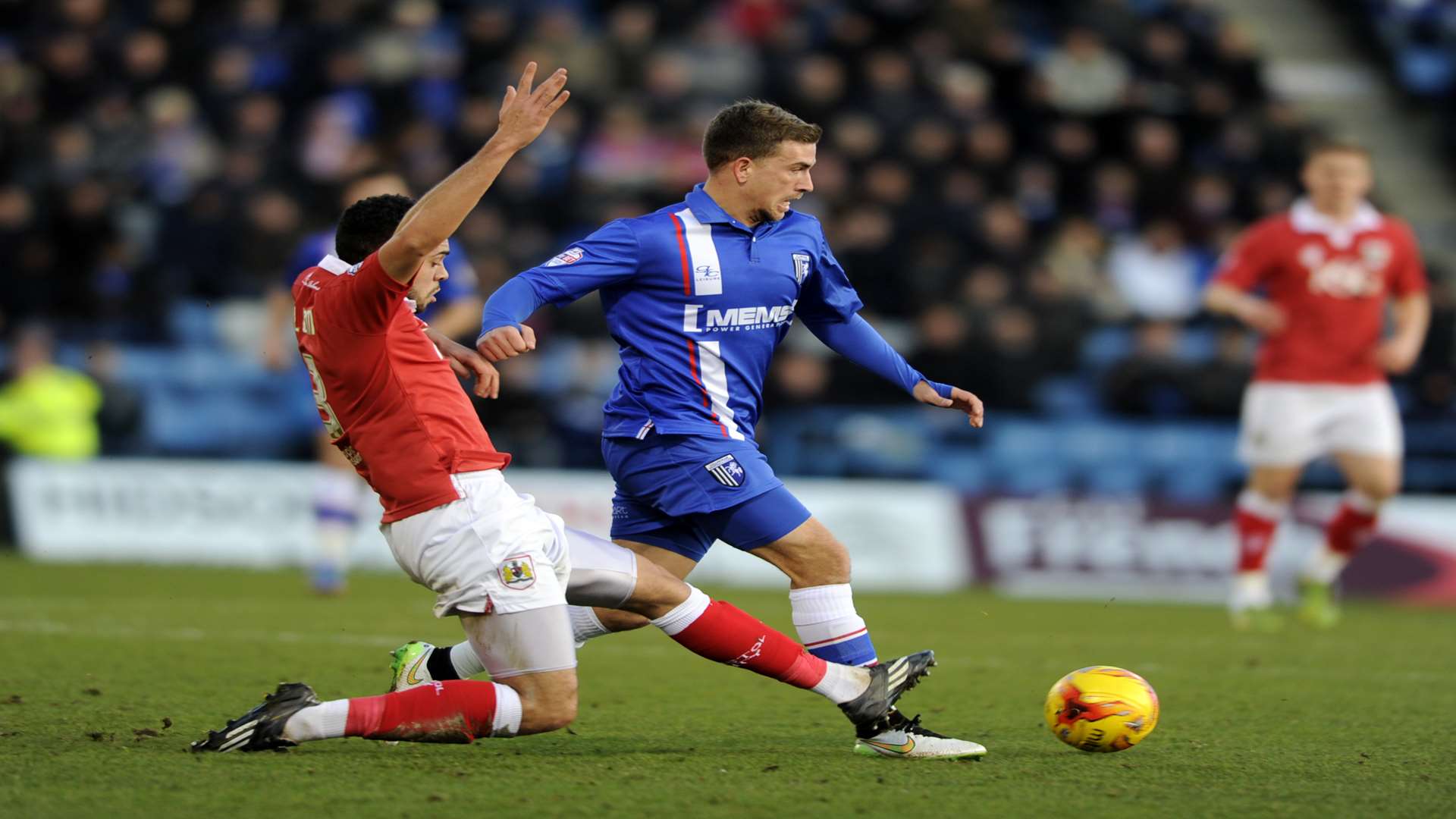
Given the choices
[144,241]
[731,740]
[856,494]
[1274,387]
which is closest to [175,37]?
[144,241]

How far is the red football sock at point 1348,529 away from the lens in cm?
1048

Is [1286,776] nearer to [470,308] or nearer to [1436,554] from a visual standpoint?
[470,308]

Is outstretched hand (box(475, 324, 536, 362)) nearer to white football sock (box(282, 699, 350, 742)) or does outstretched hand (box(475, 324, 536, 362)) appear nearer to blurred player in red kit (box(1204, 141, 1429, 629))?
white football sock (box(282, 699, 350, 742))

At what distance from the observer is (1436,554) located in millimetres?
13141

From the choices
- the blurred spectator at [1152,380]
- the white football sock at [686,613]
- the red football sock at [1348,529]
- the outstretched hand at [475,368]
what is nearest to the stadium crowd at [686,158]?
the blurred spectator at [1152,380]

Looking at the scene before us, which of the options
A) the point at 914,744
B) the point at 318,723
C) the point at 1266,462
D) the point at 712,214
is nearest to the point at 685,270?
the point at 712,214

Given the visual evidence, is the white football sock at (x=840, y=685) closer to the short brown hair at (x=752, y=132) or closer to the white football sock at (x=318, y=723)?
the white football sock at (x=318, y=723)

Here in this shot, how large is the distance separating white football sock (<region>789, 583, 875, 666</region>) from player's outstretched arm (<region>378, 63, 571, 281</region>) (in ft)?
5.40

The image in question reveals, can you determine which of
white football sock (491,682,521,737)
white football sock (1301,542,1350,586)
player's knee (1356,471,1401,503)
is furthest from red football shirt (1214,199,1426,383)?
white football sock (491,682,521,737)

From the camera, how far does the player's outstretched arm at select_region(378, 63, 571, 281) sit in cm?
455

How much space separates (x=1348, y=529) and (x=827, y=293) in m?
5.79

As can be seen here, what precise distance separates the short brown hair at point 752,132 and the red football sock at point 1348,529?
5976 millimetres

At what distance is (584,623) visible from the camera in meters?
5.80

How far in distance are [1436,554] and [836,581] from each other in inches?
351
